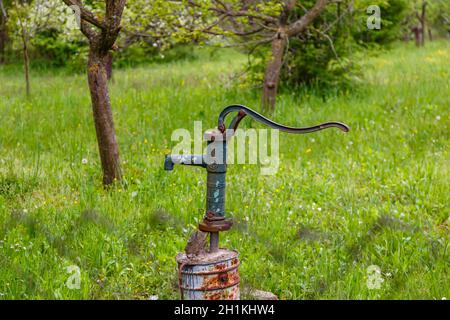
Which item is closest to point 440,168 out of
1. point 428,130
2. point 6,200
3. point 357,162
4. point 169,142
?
point 357,162

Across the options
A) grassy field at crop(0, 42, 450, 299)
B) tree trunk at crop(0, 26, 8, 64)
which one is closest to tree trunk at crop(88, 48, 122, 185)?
grassy field at crop(0, 42, 450, 299)

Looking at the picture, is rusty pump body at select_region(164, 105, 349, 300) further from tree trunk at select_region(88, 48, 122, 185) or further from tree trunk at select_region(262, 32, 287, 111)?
tree trunk at select_region(262, 32, 287, 111)

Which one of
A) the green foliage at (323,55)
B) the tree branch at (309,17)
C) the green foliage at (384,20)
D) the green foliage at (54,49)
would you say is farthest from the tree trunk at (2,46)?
the tree branch at (309,17)

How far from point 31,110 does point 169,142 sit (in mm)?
2307

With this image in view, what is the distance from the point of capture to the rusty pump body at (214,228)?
2.92 metres

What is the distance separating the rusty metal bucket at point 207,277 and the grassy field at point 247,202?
555 mm

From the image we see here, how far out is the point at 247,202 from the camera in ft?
16.3

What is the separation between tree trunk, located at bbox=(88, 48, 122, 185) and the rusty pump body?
2.11 metres

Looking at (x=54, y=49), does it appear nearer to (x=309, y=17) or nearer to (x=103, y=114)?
(x=309, y=17)

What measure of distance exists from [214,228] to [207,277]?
0.78ft

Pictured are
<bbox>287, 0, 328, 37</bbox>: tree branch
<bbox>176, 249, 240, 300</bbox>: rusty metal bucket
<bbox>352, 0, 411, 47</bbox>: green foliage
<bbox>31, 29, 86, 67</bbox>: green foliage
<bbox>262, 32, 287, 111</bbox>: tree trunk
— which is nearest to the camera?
<bbox>176, 249, 240, 300</bbox>: rusty metal bucket

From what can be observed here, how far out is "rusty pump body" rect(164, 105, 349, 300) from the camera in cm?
292

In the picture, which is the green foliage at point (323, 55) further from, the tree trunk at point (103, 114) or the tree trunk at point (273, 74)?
the tree trunk at point (103, 114)
